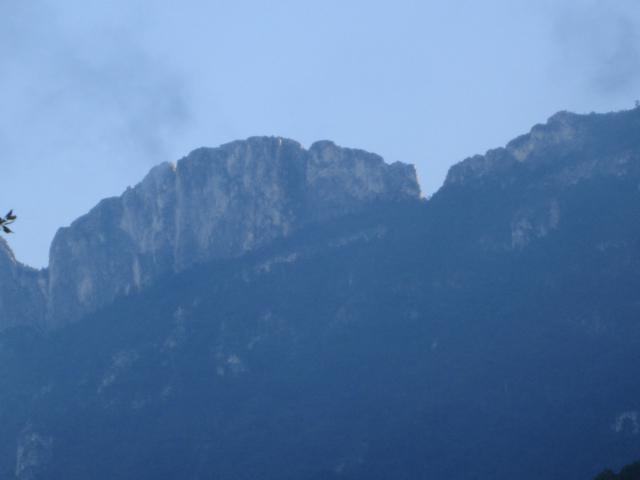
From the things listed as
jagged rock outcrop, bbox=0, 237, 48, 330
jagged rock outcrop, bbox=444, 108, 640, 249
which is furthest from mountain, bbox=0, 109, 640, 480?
jagged rock outcrop, bbox=0, 237, 48, 330

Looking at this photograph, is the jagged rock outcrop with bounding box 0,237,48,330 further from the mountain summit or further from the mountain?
the mountain

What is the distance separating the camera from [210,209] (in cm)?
16375

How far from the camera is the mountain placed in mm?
118438

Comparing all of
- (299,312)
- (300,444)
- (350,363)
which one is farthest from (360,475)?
(299,312)

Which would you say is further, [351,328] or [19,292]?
[19,292]

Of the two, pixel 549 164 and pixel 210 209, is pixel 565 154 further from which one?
pixel 210 209

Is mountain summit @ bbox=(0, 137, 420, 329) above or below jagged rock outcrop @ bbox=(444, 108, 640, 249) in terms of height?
above

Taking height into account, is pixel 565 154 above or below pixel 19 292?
below

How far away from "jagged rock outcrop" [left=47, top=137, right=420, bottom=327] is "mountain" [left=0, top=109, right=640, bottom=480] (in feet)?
1.15

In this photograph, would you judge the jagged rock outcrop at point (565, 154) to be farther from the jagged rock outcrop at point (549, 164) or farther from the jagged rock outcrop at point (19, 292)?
the jagged rock outcrop at point (19, 292)

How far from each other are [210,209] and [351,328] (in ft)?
111

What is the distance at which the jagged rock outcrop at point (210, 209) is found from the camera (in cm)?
16025

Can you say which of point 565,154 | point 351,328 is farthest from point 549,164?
point 351,328

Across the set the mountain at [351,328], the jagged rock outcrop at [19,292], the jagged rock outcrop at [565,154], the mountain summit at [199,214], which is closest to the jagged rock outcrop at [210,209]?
the mountain summit at [199,214]
